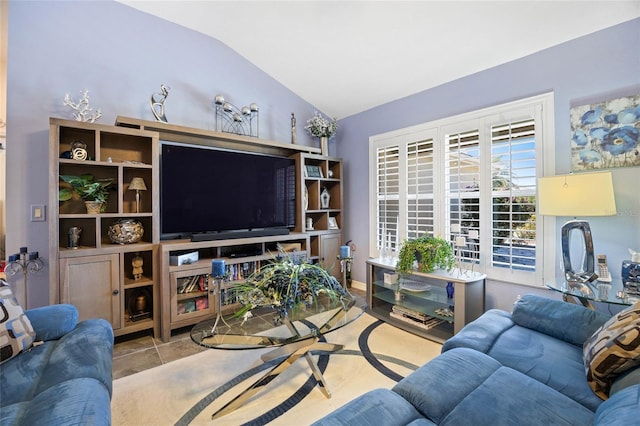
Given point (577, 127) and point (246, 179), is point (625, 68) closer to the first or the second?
point (577, 127)

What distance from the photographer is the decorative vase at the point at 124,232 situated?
8.82 feet

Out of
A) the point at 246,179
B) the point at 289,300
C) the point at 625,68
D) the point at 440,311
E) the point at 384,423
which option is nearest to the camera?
the point at 384,423

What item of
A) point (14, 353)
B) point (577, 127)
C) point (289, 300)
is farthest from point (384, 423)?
point (577, 127)

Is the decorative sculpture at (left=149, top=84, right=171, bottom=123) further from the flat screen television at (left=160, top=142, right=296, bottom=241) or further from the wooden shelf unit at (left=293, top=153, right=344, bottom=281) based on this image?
the wooden shelf unit at (left=293, top=153, right=344, bottom=281)

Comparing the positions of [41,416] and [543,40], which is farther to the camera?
[543,40]

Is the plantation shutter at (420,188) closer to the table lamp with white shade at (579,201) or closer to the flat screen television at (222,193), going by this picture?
the table lamp with white shade at (579,201)

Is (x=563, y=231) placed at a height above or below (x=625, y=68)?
below

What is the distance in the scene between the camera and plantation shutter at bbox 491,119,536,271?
2680mm

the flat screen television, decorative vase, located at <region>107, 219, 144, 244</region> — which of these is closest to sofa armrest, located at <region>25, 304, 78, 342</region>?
decorative vase, located at <region>107, 219, 144, 244</region>

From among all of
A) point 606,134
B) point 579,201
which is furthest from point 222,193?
point 606,134

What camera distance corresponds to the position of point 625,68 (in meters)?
2.24

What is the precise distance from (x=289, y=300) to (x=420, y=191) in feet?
7.62

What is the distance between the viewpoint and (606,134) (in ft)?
7.55

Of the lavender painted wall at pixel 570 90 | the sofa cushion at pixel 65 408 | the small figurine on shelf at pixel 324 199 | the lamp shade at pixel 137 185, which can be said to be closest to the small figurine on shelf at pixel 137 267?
the lamp shade at pixel 137 185
